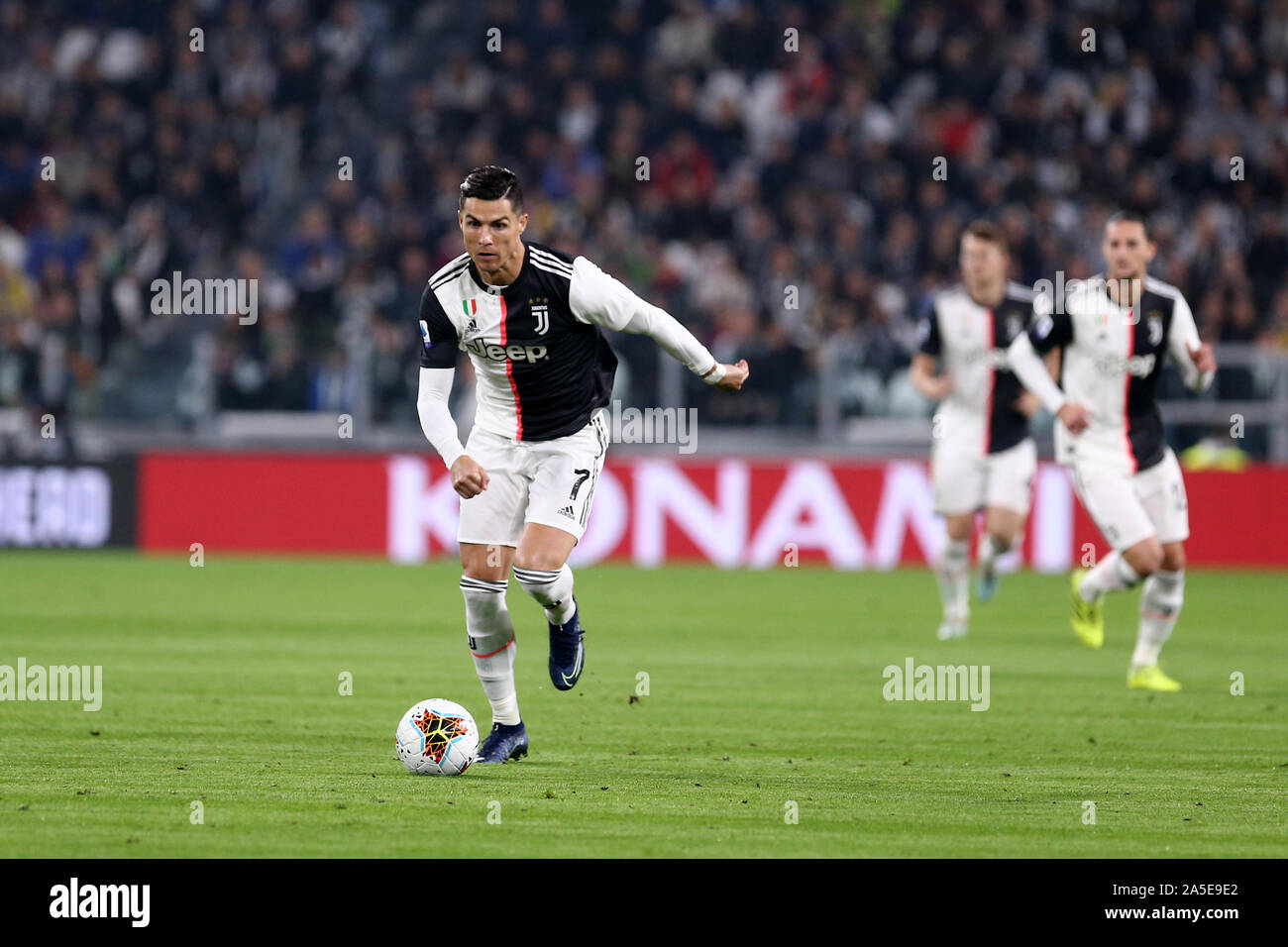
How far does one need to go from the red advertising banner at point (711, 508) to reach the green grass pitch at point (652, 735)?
3.27m

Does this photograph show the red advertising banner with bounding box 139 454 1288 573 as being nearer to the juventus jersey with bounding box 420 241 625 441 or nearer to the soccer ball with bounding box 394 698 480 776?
the juventus jersey with bounding box 420 241 625 441

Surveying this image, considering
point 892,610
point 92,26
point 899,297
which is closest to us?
point 892,610

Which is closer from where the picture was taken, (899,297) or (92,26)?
(899,297)

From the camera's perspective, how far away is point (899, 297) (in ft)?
74.0

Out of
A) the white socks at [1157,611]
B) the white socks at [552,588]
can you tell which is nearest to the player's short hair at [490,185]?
the white socks at [552,588]

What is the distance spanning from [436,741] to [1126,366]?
5.53 meters

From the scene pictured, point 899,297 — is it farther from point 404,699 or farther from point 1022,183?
point 404,699

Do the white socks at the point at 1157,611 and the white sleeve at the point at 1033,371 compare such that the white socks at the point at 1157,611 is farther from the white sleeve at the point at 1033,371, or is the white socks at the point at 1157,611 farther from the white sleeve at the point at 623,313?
the white sleeve at the point at 623,313

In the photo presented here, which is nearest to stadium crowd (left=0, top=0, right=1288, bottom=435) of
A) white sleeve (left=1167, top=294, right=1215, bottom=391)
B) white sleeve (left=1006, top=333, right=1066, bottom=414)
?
white sleeve (left=1006, top=333, right=1066, bottom=414)

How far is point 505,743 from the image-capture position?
28.1ft

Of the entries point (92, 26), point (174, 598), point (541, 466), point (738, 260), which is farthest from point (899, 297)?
point (541, 466)

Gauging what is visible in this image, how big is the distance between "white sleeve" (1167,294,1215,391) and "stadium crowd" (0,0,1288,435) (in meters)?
9.14

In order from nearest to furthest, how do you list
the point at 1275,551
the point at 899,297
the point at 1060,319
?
the point at 1060,319 → the point at 1275,551 → the point at 899,297

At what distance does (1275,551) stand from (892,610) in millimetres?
6240
